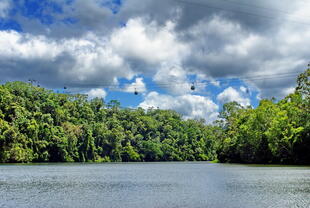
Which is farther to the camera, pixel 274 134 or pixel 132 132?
pixel 132 132

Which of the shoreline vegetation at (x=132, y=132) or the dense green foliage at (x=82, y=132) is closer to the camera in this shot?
the shoreline vegetation at (x=132, y=132)

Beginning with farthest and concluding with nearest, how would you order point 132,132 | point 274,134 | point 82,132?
point 132,132, point 82,132, point 274,134

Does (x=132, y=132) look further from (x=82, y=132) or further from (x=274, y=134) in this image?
(x=274, y=134)

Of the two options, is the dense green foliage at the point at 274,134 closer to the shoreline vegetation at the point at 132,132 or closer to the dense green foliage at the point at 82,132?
the shoreline vegetation at the point at 132,132

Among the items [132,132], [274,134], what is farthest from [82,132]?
[274,134]

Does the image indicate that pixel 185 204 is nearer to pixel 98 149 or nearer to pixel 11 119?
pixel 11 119

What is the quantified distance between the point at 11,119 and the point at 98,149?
40025mm

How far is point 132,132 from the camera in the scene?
172250 millimetres

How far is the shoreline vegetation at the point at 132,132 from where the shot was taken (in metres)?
82.4

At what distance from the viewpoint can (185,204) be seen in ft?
84.7

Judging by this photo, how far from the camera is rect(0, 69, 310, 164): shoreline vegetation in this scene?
82438 millimetres

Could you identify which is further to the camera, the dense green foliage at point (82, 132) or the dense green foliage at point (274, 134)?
the dense green foliage at point (82, 132)

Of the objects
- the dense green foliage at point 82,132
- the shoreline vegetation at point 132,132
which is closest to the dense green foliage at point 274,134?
the shoreline vegetation at point 132,132

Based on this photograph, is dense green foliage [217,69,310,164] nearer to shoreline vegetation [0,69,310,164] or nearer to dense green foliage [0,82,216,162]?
shoreline vegetation [0,69,310,164]
